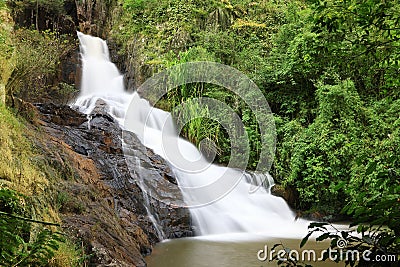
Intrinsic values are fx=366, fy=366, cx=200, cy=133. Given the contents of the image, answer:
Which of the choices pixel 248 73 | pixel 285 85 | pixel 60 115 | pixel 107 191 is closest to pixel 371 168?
pixel 107 191

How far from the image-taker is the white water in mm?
7438

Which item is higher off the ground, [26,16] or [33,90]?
[26,16]

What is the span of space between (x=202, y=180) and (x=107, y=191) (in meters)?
2.89

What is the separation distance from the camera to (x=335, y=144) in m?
9.17

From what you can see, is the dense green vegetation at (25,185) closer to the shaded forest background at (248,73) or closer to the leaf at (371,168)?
the shaded forest background at (248,73)

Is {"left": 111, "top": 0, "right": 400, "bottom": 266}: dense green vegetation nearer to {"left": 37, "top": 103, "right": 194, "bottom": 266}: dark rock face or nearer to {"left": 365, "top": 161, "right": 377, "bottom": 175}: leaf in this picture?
{"left": 37, "top": 103, "right": 194, "bottom": 266}: dark rock face

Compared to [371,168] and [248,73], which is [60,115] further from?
[371,168]

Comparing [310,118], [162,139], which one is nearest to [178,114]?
[162,139]

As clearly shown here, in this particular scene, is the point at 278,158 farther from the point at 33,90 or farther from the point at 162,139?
the point at 33,90

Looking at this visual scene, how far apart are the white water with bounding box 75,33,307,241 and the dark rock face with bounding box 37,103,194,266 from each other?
0.55 metres

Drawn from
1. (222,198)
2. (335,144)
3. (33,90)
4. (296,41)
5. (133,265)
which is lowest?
(222,198)

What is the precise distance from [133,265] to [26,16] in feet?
35.9

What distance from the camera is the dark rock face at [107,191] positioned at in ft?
13.9

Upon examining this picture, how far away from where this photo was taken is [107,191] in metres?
6.02
